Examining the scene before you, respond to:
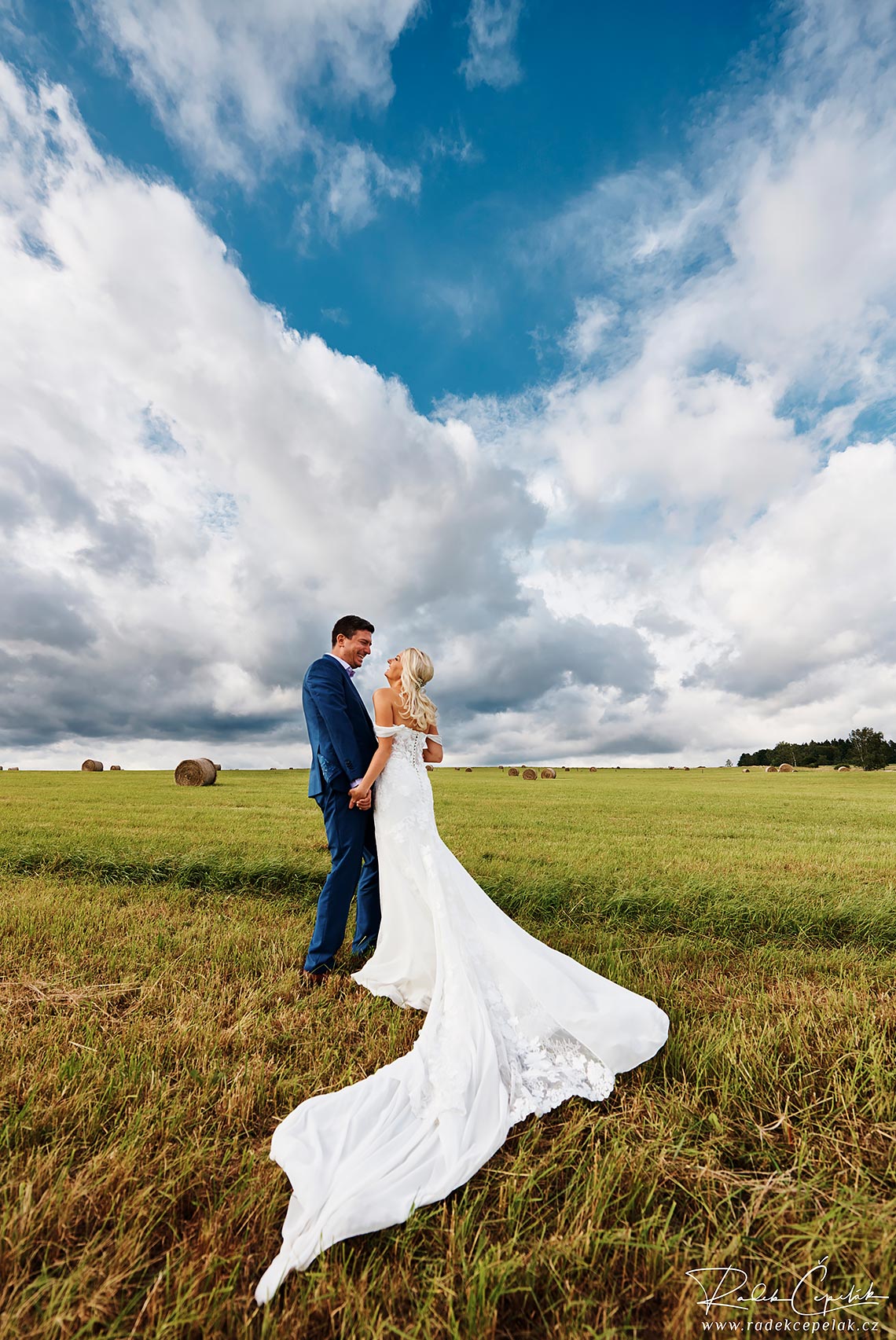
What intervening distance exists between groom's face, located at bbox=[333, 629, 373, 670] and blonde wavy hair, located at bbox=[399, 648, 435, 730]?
60cm

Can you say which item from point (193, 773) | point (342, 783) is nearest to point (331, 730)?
point (342, 783)

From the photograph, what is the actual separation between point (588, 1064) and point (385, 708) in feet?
10.9

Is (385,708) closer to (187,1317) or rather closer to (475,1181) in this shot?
(475,1181)

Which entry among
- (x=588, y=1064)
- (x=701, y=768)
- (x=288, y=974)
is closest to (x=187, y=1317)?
(x=588, y=1064)

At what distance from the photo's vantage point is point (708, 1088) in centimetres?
338

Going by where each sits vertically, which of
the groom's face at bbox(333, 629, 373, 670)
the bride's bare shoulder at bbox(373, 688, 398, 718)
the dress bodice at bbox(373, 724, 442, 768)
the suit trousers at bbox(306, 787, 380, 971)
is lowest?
the suit trousers at bbox(306, 787, 380, 971)

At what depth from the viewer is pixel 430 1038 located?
12.5 feet

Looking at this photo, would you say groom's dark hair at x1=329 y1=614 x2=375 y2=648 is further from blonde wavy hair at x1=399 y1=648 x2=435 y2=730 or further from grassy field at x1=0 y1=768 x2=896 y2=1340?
grassy field at x1=0 y1=768 x2=896 y2=1340

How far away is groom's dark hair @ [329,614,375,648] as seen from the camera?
251 inches

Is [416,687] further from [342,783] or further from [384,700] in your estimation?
[342,783]

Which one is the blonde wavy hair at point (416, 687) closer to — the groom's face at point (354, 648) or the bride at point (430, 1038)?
the bride at point (430, 1038)

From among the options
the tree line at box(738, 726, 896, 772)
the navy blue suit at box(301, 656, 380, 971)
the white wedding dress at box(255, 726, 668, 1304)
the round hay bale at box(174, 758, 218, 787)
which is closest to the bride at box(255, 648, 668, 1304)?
the white wedding dress at box(255, 726, 668, 1304)

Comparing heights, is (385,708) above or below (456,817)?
above

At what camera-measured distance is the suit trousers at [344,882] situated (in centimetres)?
540
